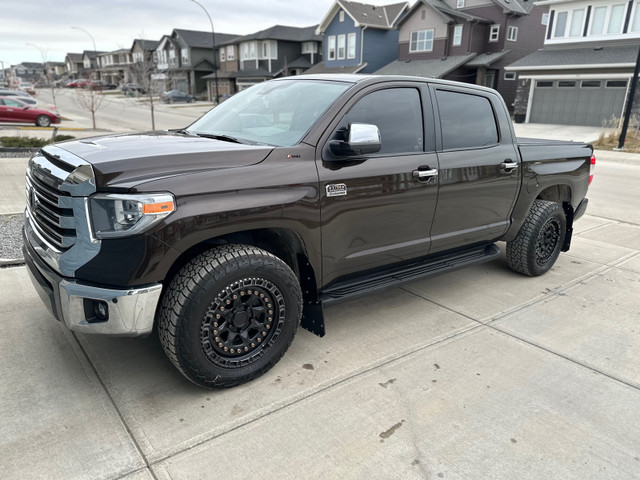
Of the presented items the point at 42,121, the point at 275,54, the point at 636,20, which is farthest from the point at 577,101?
the point at 275,54

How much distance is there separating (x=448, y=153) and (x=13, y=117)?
24.4 m

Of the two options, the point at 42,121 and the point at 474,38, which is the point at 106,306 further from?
the point at 474,38

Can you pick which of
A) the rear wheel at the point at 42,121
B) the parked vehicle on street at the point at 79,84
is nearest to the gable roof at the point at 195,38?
the parked vehicle on street at the point at 79,84

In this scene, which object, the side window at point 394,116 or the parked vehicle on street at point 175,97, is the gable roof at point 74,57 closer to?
the parked vehicle on street at point 175,97

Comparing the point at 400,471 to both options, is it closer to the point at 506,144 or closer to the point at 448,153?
the point at 448,153

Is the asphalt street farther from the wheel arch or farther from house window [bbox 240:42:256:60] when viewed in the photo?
house window [bbox 240:42:256:60]

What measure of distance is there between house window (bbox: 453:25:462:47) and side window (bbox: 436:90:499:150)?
32682 mm

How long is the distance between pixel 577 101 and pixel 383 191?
27.9 meters

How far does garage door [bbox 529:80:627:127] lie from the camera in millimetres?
25250

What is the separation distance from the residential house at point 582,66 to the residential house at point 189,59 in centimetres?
4087

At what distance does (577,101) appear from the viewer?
26750mm

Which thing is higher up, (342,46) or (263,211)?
(342,46)

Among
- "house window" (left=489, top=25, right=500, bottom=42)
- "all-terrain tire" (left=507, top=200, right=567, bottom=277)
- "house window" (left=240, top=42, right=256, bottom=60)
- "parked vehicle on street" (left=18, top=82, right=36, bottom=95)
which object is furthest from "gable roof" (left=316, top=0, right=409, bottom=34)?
"all-terrain tire" (left=507, top=200, right=567, bottom=277)

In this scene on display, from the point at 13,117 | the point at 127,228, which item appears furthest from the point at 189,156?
the point at 13,117
